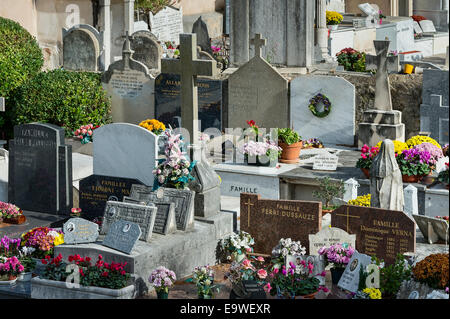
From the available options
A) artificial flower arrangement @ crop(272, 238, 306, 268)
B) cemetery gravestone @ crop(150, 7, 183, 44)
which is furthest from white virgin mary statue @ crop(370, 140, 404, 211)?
cemetery gravestone @ crop(150, 7, 183, 44)

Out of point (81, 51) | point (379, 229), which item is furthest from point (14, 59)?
point (379, 229)

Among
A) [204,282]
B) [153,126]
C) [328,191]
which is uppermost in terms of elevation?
[153,126]

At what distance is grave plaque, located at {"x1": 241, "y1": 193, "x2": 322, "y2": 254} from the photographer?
34.9ft

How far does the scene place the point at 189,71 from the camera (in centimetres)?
1163

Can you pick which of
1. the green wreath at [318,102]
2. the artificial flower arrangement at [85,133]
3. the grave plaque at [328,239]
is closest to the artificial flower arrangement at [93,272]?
the grave plaque at [328,239]

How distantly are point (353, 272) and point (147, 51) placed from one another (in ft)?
32.8

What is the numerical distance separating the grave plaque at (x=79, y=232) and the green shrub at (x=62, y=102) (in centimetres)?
604

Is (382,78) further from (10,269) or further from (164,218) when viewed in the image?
(10,269)

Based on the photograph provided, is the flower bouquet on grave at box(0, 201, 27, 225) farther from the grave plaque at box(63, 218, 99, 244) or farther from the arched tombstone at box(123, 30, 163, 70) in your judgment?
the arched tombstone at box(123, 30, 163, 70)

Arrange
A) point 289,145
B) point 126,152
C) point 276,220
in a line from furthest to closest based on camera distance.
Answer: point 289,145, point 126,152, point 276,220

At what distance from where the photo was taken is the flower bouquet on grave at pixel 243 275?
30.1 feet

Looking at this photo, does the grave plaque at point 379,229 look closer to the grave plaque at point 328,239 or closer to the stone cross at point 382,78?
the grave plaque at point 328,239
